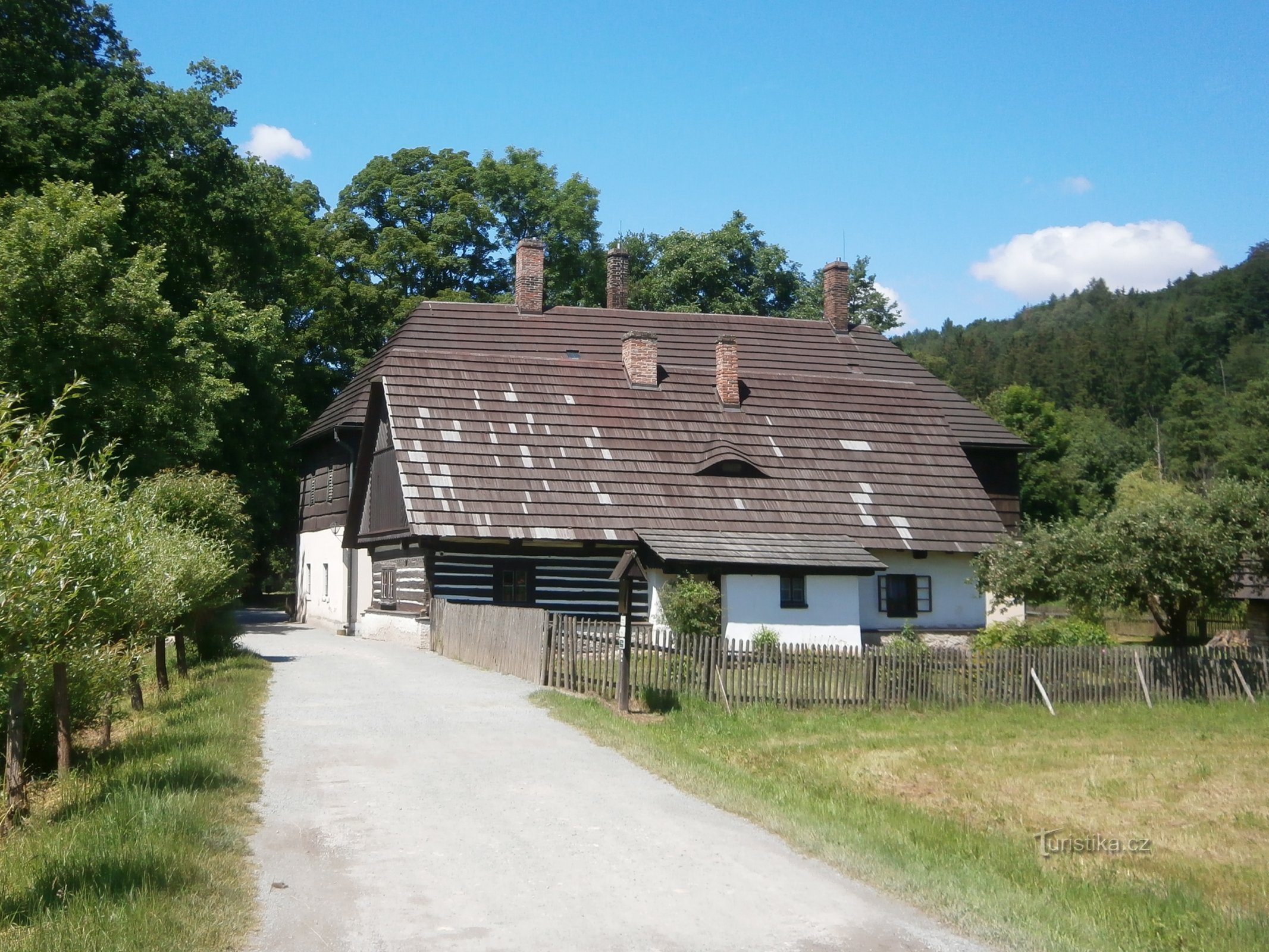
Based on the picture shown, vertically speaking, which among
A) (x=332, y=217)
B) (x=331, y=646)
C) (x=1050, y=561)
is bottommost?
(x=331, y=646)

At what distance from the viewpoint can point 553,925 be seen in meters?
7.19

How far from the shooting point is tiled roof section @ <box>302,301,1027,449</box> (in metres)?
37.5

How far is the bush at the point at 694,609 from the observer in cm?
2500

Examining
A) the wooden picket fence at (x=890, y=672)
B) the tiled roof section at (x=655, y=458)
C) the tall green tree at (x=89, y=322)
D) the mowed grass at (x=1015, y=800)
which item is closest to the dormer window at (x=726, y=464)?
the tiled roof section at (x=655, y=458)

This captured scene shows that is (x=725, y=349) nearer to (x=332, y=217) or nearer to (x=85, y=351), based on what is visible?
(x=85, y=351)

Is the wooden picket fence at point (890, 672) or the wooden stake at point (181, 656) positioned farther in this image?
the wooden stake at point (181, 656)

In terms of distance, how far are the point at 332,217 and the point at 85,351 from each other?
27.4 meters

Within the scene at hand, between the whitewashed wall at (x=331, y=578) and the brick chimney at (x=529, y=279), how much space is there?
31.0 feet

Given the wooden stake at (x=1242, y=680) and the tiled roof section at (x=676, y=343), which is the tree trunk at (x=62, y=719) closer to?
the wooden stake at (x=1242, y=680)

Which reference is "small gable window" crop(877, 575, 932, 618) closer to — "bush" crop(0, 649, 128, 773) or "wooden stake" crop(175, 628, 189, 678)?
"wooden stake" crop(175, 628, 189, 678)

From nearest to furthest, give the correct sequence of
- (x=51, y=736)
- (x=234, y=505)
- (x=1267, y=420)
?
(x=51, y=736)
(x=234, y=505)
(x=1267, y=420)

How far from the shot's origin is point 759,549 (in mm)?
26750

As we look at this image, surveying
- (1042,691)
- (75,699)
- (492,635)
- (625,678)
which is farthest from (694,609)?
(75,699)

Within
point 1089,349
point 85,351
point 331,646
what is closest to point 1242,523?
Result: point 331,646
